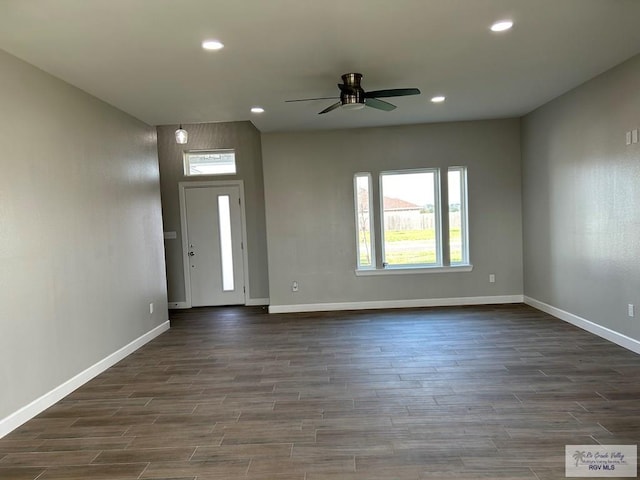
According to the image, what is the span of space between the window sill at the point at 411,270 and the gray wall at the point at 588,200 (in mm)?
977

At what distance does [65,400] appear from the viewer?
330 centimetres

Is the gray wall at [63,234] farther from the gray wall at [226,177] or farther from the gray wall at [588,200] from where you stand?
the gray wall at [588,200]

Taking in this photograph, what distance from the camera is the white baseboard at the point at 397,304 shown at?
605cm

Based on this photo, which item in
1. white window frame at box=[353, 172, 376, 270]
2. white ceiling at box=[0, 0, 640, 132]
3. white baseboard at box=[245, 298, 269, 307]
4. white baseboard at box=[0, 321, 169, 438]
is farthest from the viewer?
white baseboard at box=[245, 298, 269, 307]

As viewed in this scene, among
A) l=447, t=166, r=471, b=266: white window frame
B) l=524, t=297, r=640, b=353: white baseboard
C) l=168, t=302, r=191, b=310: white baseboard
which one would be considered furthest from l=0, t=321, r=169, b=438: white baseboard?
l=524, t=297, r=640, b=353: white baseboard

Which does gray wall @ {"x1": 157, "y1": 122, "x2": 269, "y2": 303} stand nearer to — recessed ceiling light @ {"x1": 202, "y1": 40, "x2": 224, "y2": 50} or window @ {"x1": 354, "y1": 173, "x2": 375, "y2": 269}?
window @ {"x1": 354, "y1": 173, "x2": 375, "y2": 269}

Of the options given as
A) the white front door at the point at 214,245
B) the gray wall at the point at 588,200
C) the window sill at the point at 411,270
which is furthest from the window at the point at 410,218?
the white front door at the point at 214,245

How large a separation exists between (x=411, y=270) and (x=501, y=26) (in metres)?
3.76

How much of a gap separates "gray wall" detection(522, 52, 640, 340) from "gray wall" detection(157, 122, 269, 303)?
13.7ft

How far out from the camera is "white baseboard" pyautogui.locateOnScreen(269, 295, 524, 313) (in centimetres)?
605

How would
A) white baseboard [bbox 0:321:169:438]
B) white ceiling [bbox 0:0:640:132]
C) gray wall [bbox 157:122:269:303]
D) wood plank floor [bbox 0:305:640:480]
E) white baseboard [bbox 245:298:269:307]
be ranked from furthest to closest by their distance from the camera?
white baseboard [bbox 245:298:269:307]
gray wall [bbox 157:122:269:303]
white baseboard [bbox 0:321:169:438]
white ceiling [bbox 0:0:640:132]
wood plank floor [bbox 0:305:640:480]

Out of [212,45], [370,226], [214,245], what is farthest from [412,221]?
[212,45]

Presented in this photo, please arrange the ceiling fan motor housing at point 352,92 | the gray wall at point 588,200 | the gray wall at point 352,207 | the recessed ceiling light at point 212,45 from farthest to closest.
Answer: the gray wall at point 352,207 < the gray wall at point 588,200 < the ceiling fan motor housing at point 352,92 < the recessed ceiling light at point 212,45

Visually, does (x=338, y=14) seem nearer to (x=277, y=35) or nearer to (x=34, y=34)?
(x=277, y=35)
